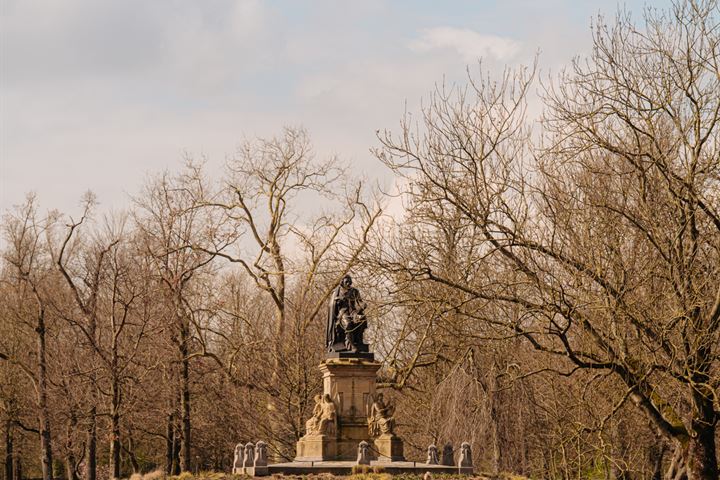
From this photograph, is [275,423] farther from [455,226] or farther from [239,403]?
[455,226]

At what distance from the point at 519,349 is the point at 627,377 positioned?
13.6 metres

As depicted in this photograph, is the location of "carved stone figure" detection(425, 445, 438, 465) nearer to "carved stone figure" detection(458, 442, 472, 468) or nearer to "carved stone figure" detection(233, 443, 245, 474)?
"carved stone figure" detection(458, 442, 472, 468)

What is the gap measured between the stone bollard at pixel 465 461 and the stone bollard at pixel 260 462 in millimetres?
4185

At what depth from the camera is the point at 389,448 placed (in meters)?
23.9

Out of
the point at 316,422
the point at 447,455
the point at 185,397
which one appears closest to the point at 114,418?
the point at 185,397

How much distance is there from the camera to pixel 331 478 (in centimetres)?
2128

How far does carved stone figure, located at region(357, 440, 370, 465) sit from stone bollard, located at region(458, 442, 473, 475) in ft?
6.61

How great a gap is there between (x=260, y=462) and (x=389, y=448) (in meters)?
3.09

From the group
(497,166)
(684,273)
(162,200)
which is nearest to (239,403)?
(162,200)

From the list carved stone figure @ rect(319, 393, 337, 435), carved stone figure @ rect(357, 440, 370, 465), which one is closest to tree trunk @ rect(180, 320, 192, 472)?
carved stone figure @ rect(319, 393, 337, 435)

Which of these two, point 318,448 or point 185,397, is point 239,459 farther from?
point 185,397

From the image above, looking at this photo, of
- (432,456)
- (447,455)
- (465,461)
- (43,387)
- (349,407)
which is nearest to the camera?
(465,461)

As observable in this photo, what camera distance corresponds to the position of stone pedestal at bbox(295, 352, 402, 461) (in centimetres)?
2409

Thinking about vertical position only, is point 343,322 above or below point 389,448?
above
